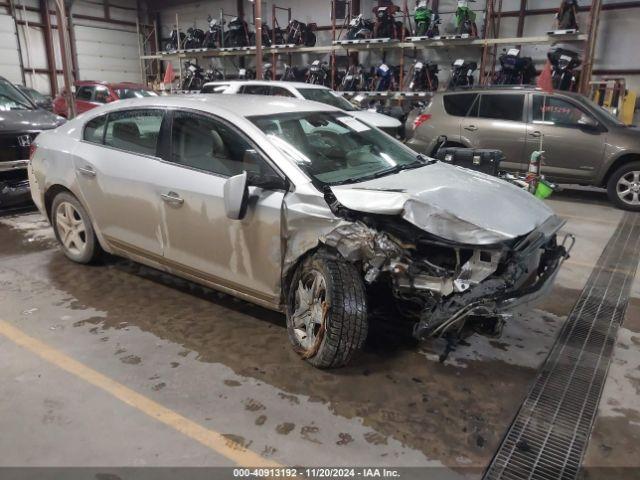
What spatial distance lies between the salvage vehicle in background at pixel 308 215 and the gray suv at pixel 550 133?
13.5 feet

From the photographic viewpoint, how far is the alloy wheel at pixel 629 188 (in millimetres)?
7195

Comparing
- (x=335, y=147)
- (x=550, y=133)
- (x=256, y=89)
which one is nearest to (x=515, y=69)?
(x=550, y=133)

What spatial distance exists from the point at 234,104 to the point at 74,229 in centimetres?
195

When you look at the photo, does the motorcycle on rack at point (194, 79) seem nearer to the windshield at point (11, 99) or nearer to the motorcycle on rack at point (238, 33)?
the motorcycle on rack at point (238, 33)

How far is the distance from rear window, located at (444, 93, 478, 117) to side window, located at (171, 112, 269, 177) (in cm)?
592

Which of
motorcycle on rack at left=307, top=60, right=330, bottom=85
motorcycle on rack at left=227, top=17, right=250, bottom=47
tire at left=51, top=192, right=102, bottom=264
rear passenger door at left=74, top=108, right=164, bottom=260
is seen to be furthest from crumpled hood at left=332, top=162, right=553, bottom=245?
motorcycle on rack at left=227, top=17, right=250, bottom=47

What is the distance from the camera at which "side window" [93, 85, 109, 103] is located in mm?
13016

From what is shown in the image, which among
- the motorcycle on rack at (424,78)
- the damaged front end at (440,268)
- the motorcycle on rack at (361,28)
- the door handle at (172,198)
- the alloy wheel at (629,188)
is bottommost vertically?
the alloy wheel at (629,188)

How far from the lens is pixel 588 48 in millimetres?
9719

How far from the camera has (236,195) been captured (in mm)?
2865

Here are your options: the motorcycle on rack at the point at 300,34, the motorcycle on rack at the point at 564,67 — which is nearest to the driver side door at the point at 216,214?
the motorcycle on rack at the point at 564,67

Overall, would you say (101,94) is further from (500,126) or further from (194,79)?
(500,126)

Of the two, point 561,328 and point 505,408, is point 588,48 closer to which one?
point 561,328

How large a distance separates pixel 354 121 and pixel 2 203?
4.44 meters
